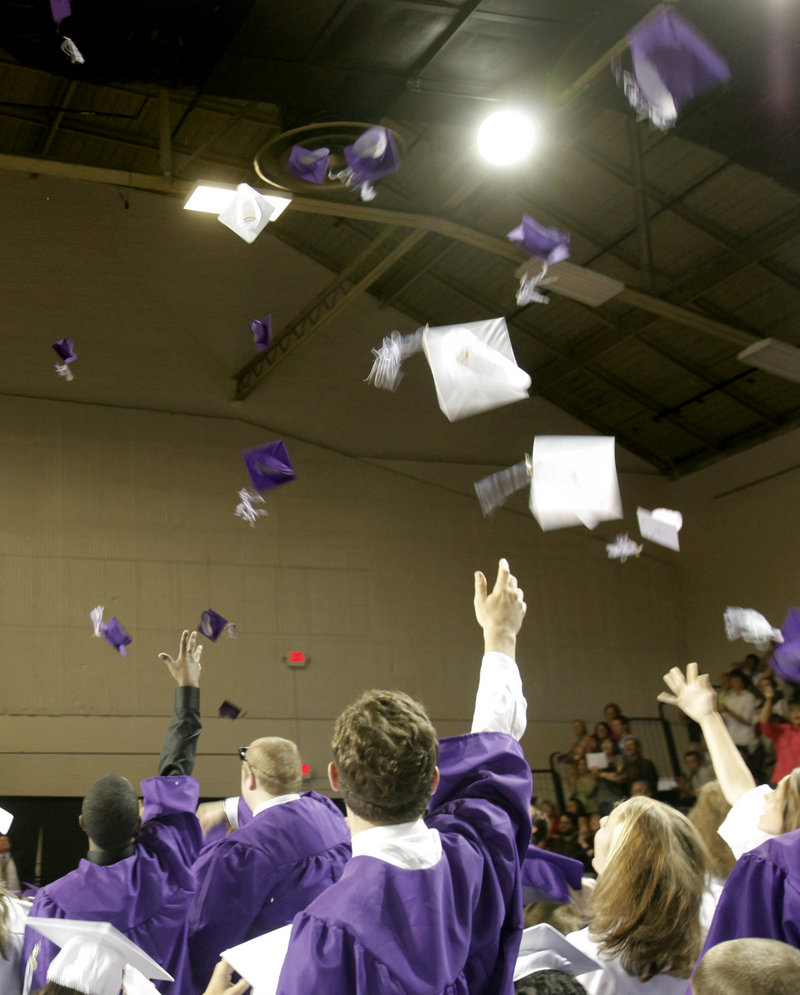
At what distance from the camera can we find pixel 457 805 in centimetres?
193

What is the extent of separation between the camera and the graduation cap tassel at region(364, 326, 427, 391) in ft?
40.6

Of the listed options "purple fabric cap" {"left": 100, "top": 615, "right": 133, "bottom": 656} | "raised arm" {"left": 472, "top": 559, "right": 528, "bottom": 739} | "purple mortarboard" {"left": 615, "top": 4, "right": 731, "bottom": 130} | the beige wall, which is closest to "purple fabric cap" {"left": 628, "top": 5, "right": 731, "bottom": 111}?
"purple mortarboard" {"left": 615, "top": 4, "right": 731, "bottom": 130}

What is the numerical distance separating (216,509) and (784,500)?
20.7 ft

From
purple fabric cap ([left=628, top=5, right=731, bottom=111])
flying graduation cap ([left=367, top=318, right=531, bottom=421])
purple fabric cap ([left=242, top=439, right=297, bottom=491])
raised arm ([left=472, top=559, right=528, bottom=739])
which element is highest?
purple fabric cap ([left=628, top=5, right=731, bottom=111])

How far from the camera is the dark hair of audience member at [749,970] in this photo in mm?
1580

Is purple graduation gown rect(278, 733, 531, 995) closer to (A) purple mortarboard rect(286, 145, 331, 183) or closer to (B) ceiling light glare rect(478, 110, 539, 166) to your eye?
(A) purple mortarboard rect(286, 145, 331, 183)

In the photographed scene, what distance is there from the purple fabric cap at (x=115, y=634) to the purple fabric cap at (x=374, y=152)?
4.49 m

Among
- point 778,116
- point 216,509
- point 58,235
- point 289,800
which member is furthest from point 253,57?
point 216,509

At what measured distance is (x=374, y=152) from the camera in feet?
20.1

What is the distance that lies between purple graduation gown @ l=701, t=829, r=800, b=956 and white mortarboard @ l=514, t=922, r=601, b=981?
0.79 ft

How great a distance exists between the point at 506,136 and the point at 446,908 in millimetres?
5377

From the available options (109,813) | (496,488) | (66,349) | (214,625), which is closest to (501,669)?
(109,813)

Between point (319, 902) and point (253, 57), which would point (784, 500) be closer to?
point (253, 57)

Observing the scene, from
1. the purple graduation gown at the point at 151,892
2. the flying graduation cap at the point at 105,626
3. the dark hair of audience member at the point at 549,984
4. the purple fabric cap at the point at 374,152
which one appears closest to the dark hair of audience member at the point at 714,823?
the dark hair of audience member at the point at 549,984
